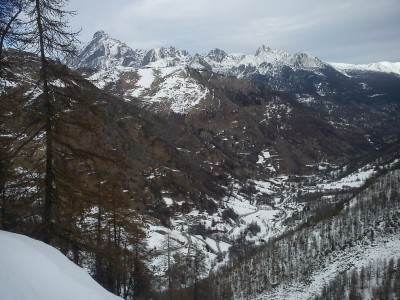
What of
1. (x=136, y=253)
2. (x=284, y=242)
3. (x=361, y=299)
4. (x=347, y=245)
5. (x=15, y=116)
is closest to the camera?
(x=15, y=116)

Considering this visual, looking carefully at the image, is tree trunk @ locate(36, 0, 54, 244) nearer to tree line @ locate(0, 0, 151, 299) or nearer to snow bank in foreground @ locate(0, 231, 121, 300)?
tree line @ locate(0, 0, 151, 299)

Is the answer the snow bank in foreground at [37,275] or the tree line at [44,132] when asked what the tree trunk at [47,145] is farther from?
the snow bank in foreground at [37,275]

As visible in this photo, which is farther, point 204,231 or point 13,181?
point 204,231

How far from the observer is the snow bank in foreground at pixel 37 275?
7301 mm

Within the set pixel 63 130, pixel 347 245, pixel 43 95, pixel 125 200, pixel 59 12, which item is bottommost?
pixel 347 245

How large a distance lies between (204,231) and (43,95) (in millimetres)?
179087

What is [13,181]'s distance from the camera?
48.7ft

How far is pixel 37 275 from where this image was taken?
27.0 feet

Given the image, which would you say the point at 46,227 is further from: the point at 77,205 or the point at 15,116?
the point at 15,116

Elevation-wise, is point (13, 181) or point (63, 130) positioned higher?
point (63, 130)

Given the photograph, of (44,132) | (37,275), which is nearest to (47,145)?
(44,132)

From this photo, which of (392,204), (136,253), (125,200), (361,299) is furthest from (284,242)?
(125,200)

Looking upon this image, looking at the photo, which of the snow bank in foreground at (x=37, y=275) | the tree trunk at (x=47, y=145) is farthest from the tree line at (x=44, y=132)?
the snow bank in foreground at (x=37, y=275)

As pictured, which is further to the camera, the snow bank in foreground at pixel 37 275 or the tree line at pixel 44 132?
the tree line at pixel 44 132
